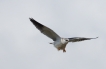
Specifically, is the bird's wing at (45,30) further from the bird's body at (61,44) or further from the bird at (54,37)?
the bird's body at (61,44)

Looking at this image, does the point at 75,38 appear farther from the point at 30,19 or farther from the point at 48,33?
the point at 30,19

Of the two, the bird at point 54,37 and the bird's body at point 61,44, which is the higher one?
the bird at point 54,37

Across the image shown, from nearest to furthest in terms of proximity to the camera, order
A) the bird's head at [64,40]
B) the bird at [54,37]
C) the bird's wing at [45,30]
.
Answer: the bird's head at [64,40] → the bird at [54,37] → the bird's wing at [45,30]

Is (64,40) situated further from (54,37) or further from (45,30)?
(45,30)

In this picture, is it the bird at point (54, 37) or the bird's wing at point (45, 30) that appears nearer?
the bird at point (54, 37)

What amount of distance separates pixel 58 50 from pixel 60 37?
50.4 inches

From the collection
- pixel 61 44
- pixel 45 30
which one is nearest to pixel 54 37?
pixel 45 30

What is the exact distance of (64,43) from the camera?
67.9 feet

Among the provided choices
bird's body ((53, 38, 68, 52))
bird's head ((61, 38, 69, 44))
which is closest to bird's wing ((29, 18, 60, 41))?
bird's body ((53, 38, 68, 52))

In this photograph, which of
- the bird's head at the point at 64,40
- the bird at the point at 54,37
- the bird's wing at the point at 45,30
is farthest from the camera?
the bird's wing at the point at 45,30

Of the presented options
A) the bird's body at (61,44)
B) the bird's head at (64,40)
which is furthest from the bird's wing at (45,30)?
the bird's head at (64,40)

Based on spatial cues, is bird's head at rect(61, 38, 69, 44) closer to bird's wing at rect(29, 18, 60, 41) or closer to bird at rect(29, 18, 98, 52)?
bird at rect(29, 18, 98, 52)

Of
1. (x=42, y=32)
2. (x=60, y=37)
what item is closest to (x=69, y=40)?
(x=60, y=37)

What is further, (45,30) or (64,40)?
(45,30)
